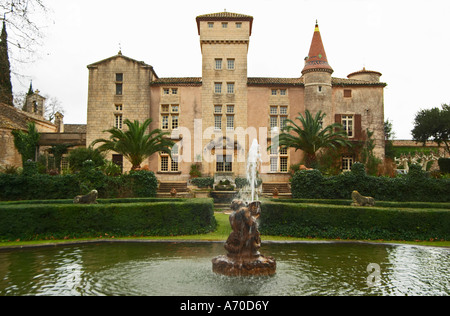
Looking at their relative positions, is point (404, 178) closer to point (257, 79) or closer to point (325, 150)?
point (325, 150)

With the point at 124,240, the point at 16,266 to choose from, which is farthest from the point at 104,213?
the point at 16,266

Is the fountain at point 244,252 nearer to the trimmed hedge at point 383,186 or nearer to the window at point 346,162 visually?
the trimmed hedge at point 383,186

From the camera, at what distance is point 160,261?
830cm

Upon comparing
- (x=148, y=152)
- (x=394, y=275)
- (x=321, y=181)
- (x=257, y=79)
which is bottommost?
(x=394, y=275)

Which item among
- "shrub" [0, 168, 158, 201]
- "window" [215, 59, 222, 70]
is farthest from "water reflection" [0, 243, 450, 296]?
"window" [215, 59, 222, 70]

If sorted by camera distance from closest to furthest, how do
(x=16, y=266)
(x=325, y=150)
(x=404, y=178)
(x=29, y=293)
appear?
(x=29, y=293)
(x=16, y=266)
(x=404, y=178)
(x=325, y=150)

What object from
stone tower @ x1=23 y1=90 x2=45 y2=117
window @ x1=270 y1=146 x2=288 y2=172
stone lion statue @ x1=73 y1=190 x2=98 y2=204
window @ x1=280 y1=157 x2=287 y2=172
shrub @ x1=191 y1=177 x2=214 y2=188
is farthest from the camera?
stone tower @ x1=23 y1=90 x2=45 y2=117

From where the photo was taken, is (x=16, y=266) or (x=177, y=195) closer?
(x=16, y=266)

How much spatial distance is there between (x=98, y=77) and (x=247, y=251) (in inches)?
1098

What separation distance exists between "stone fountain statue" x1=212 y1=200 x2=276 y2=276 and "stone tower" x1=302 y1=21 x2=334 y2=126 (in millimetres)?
24380

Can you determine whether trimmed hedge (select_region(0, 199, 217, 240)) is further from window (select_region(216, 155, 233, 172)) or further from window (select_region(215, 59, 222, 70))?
window (select_region(215, 59, 222, 70))

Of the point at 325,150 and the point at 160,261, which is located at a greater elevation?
the point at 325,150

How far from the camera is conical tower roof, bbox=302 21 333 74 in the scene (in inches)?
1174

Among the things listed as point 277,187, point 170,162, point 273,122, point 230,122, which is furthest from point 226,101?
point 277,187
